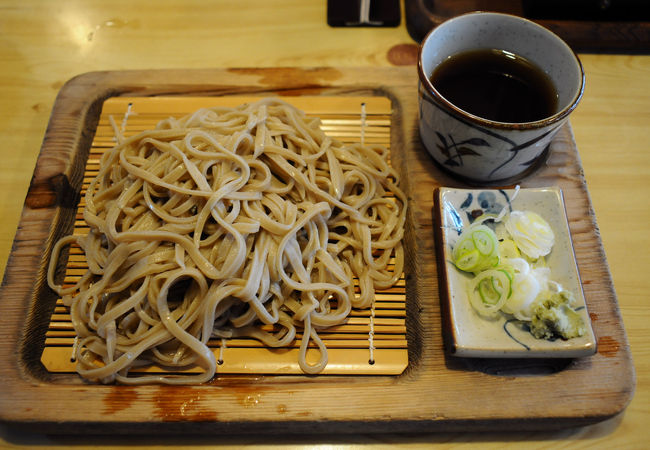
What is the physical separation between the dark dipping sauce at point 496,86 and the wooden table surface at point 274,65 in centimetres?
61

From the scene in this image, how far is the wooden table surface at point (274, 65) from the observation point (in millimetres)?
1658

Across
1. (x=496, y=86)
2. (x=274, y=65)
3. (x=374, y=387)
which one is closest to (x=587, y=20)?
(x=496, y=86)

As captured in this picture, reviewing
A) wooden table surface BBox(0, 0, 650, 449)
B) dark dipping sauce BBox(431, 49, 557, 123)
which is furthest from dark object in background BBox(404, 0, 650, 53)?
dark dipping sauce BBox(431, 49, 557, 123)

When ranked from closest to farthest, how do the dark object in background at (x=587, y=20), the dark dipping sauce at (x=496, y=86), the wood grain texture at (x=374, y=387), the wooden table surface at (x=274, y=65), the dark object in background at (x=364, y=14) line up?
the wood grain texture at (x=374, y=387) < the wooden table surface at (x=274, y=65) < the dark dipping sauce at (x=496, y=86) < the dark object in background at (x=587, y=20) < the dark object in background at (x=364, y=14)

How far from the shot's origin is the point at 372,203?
2.01 m

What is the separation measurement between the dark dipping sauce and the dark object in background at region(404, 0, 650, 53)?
71 cm

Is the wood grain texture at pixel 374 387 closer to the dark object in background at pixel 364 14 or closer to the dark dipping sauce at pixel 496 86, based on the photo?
the dark dipping sauce at pixel 496 86

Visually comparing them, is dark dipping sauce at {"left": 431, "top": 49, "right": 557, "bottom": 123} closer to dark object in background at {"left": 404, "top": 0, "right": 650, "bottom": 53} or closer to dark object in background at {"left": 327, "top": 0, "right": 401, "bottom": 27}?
dark object in background at {"left": 404, "top": 0, "right": 650, "bottom": 53}

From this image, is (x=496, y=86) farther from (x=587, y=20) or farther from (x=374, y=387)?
(x=374, y=387)

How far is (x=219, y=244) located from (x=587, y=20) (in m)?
2.42

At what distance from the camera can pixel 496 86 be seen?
2.00 metres

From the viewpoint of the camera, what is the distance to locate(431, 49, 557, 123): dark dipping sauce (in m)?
1.92

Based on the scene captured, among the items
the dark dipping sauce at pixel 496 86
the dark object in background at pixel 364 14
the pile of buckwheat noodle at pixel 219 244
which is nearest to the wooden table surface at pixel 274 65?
the dark object in background at pixel 364 14

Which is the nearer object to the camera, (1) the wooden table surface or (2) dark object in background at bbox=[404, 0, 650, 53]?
(1) the wooden table surface
